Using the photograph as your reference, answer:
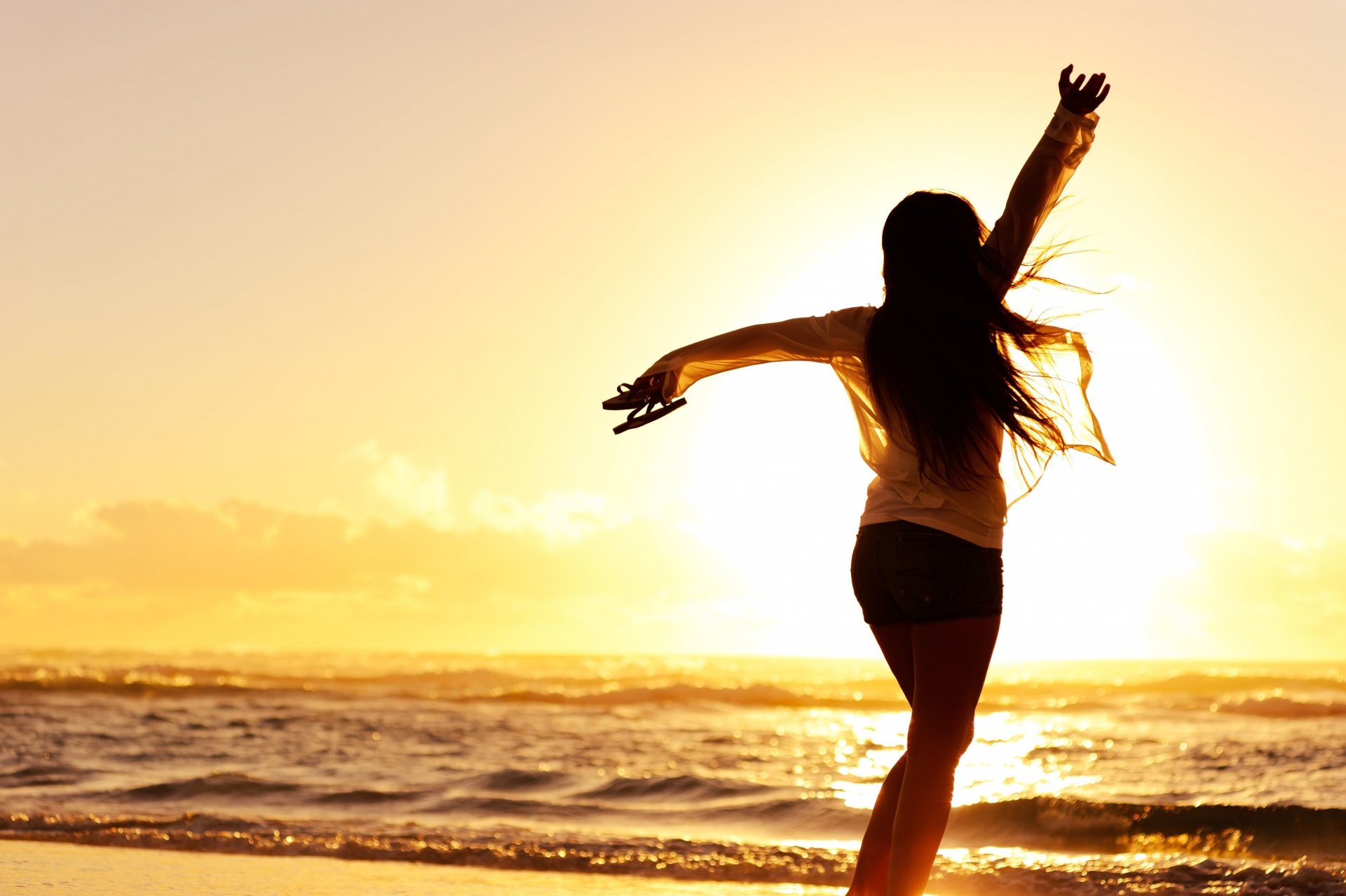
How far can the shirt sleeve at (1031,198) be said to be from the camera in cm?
263

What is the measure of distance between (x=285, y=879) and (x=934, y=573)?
11.7 ft

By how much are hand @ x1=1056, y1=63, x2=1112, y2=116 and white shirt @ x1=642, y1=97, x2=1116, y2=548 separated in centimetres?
2

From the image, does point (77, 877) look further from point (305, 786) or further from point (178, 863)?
point (305, 786)

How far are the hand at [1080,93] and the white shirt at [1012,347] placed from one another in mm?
17

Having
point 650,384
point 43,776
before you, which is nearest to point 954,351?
point 650,384

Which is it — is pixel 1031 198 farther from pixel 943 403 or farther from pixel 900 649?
pixel 900 649

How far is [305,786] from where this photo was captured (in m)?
8.12

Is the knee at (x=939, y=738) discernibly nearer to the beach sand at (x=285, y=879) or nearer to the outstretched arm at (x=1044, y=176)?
the outstretched arm at (x=1044, y=176)

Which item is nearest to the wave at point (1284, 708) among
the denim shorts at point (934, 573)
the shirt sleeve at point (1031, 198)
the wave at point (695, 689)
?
the wave at point (695, 689)

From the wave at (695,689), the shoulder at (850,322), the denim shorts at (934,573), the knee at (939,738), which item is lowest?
the wave at (695,689)

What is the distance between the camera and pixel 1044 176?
2641 mm

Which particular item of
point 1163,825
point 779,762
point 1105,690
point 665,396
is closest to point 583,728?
point 779,762

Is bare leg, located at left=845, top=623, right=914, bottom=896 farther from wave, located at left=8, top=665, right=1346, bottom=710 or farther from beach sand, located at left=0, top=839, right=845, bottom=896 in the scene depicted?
wave, located at left=8, top=665, right=1346, bottom=710

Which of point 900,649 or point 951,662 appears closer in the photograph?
point 951,662
